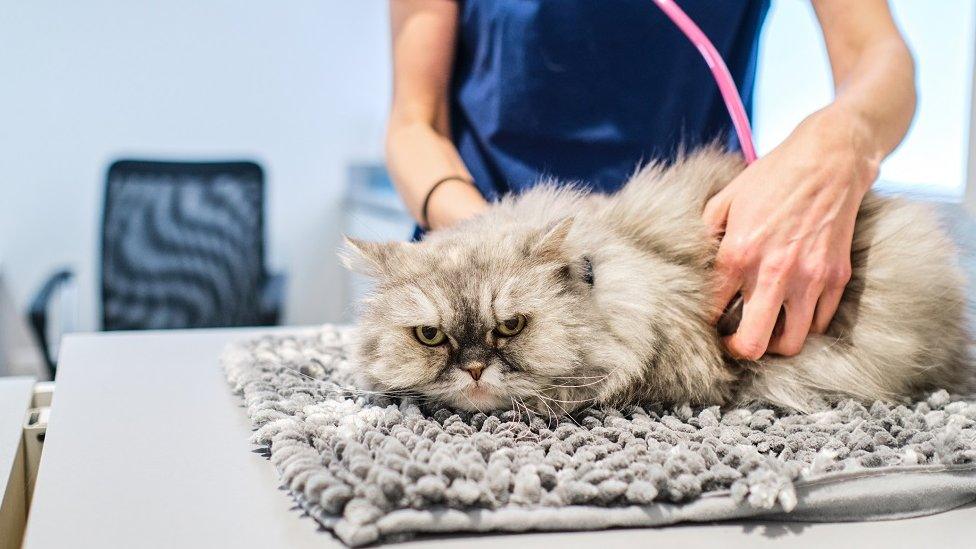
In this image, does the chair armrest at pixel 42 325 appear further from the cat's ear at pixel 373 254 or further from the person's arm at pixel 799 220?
the person's arm at pixel 799 220

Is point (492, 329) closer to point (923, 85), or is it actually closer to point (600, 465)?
point (600, 465)

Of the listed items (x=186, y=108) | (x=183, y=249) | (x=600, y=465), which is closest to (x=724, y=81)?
(x=600, y=465)

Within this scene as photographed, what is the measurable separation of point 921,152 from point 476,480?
5.59 ft

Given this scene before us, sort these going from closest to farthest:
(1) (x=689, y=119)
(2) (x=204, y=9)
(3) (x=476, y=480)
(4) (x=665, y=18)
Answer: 1. (3) (x=476, y=480)
2. (4) (x=665, y=18)
3. (1) (x=689, y=119)
4. (2) (x=204, y=9)

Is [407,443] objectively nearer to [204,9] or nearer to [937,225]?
[937,225]

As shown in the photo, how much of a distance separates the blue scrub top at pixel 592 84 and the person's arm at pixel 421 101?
65mm

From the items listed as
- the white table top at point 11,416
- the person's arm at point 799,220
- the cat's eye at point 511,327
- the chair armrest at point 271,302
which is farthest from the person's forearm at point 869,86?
the chair armrest at point 271,302

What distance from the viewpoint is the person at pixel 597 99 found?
1.01m

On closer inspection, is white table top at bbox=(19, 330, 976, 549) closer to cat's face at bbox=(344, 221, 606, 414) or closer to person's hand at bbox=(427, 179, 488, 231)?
cat's face at bbox=(344, 221, 606, 414)

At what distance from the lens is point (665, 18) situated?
1.40 metres

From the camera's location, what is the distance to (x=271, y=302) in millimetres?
2734

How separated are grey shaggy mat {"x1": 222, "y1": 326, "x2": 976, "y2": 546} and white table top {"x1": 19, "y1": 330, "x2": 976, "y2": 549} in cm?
1

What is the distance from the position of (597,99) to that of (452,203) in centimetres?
35

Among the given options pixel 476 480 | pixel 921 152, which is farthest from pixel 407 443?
pixel 921 152
